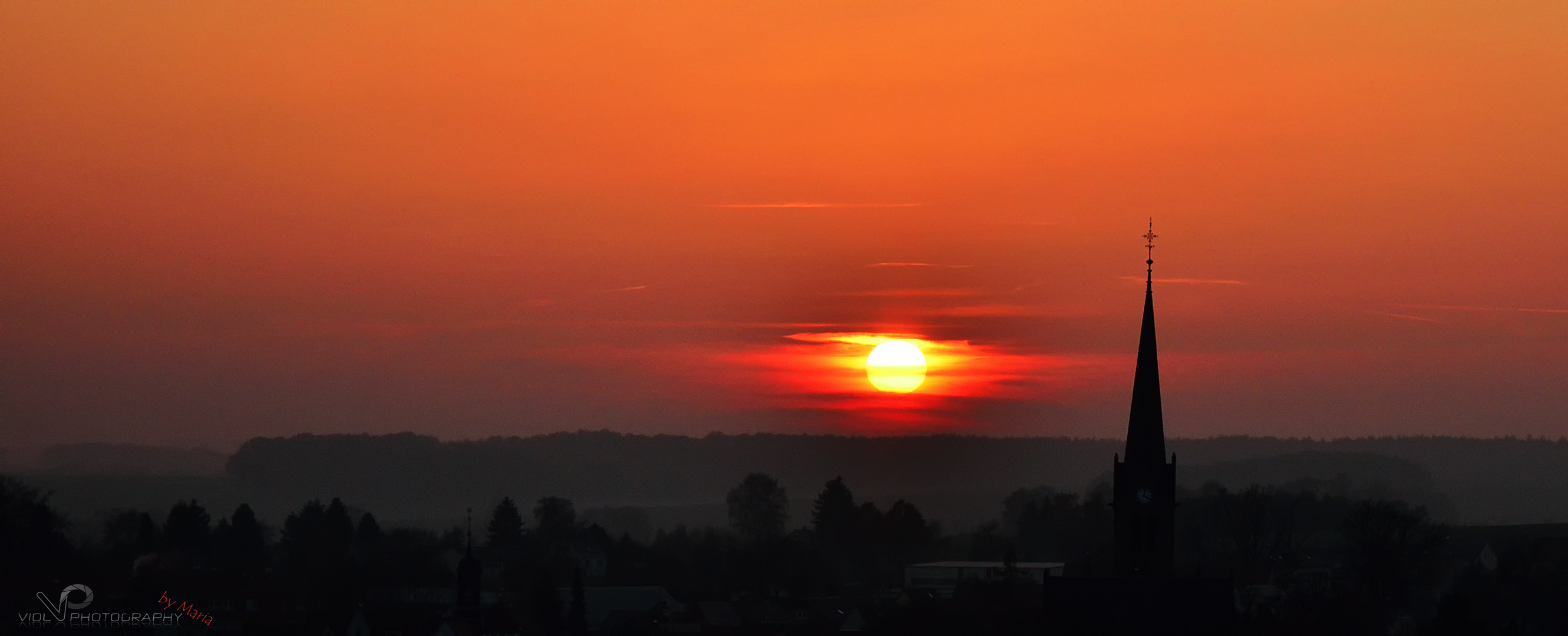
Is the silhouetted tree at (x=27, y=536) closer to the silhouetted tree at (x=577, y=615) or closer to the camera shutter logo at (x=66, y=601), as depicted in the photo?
the camera shutter logo at (x=66, y=601)

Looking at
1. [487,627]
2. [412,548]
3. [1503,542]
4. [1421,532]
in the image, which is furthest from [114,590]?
[1503,542]

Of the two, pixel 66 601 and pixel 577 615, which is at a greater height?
pixel 66 601

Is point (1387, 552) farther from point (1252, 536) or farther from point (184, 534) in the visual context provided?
point (184, 534)

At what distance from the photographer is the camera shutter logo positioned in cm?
11525

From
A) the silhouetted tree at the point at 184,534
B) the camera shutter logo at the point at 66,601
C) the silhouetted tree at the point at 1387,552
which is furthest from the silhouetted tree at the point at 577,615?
the silhouetted tree at the point at 184,534

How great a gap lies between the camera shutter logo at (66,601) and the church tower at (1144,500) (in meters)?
57.1

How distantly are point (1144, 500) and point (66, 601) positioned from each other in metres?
61.2

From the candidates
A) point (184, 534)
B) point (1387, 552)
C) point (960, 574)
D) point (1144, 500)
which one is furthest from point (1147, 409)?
point (184, 534)

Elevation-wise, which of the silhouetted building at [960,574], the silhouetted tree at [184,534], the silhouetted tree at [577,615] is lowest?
the silhouetted tree at [577,615]

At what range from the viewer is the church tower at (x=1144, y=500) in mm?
84625

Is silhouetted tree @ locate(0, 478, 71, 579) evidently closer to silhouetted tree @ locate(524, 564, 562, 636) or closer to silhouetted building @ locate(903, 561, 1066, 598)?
silhouetted tree @ locate(524, 564, 562, 636)

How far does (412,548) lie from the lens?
637 feet

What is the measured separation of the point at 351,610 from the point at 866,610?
120 feet

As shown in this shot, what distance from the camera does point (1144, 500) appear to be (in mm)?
85125
